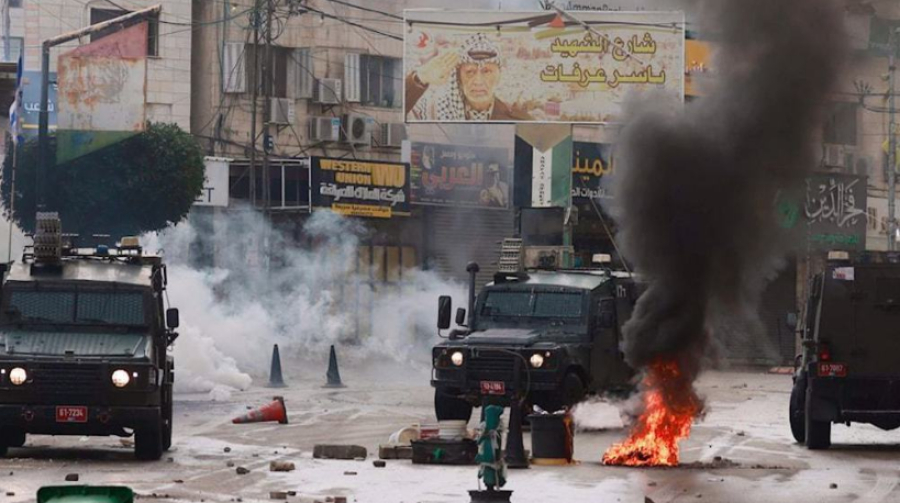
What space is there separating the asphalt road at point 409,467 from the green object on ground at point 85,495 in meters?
6.21

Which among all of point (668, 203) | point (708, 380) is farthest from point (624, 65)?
point (668, 203)

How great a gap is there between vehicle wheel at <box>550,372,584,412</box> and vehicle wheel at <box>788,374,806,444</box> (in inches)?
101

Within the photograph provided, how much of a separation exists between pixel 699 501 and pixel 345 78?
33.8 meters

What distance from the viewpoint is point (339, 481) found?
1619cm

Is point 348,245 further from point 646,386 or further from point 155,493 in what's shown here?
point 155,493

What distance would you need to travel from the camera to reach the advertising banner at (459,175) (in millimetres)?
46719

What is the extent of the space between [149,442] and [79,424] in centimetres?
72

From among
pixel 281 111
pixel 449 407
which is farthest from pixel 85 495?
pixel 281 111

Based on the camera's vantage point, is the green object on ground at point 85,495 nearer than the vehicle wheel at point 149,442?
Yes

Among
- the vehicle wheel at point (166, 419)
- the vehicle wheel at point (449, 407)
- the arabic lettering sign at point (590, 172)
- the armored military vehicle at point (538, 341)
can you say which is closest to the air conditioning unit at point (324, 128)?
the arabic lettering sign at point (590, 172)

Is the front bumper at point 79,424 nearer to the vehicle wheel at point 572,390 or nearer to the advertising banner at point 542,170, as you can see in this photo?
the vehicle wheel at point 572,390

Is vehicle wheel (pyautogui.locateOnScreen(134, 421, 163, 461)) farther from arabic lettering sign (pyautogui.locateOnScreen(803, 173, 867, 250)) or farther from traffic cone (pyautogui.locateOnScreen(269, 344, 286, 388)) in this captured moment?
arabic lettering sign (pyautogui.locateOnScreen(803, 173, 867, 250))

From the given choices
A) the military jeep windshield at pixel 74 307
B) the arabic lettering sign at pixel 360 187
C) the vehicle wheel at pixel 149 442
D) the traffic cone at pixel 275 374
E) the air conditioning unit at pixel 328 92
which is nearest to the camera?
the vehicle wheel at pixel 149 442

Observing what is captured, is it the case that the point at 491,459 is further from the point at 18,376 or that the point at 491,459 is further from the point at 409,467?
the point at 18,376
